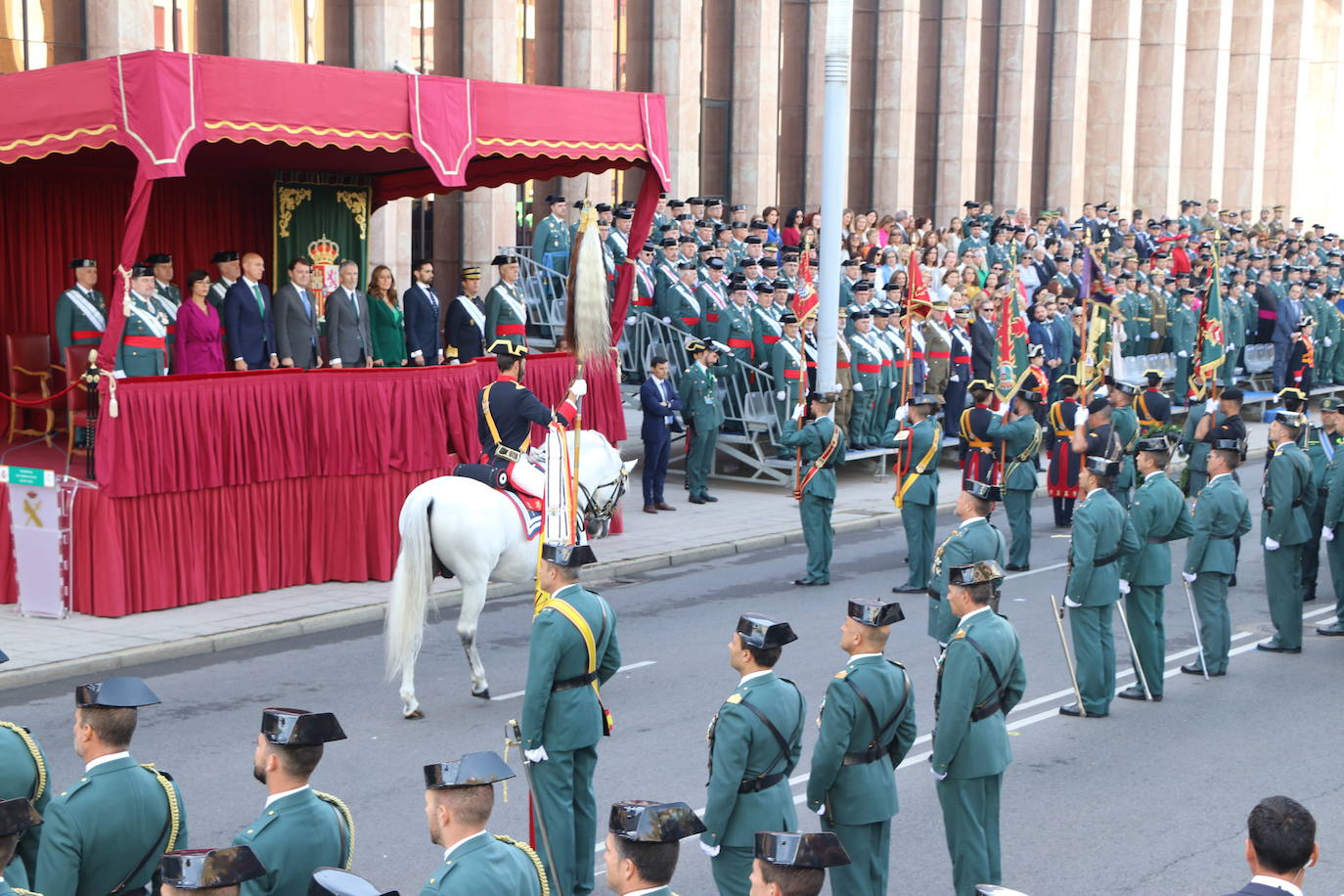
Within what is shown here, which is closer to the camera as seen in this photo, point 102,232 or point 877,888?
point 877,888

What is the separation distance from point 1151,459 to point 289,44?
13.7 metres

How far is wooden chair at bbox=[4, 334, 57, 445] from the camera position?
53.3 feet

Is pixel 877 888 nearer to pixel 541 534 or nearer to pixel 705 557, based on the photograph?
pixel 541 534

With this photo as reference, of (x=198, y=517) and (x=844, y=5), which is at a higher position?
(x=844, y=5)

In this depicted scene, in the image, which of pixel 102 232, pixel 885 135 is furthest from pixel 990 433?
pixel 885 135

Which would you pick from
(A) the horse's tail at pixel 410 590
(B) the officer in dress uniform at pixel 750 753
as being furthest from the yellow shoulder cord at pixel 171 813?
(A) the horse's tail at pixel 410 590

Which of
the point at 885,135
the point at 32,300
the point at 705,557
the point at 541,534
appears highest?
the point at 885,135

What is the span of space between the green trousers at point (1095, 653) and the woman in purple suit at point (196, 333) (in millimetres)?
8174

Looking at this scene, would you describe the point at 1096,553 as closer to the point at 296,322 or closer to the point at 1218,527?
the point at 1218,527

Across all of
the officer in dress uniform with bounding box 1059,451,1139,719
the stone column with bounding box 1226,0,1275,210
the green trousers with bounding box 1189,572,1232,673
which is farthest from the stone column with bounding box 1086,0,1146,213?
the officer in dress uniform with bounding box 1059,451,1139,719

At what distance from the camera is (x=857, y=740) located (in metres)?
7.30

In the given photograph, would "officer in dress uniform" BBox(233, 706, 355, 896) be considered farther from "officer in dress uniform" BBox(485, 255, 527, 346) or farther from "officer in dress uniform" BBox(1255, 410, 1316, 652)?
"officer in dress uniform" BBox(485, 255, 527, 346)

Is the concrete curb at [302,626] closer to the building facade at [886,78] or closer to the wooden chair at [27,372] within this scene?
the wooden chair at [27,372]

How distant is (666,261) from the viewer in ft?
71.9
